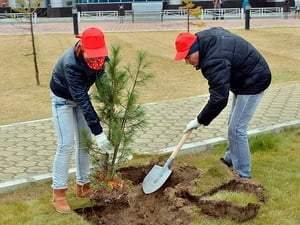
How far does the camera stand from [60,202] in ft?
14.0

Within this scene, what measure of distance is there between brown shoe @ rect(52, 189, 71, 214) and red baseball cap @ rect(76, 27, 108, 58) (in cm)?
129

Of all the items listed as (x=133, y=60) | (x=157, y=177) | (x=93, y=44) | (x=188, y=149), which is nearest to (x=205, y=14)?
(x=133, y=60)

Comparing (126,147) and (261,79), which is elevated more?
(261,79)

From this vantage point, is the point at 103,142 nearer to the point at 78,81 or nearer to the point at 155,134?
the point at 78,81

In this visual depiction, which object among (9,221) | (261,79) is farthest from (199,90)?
(9,221)

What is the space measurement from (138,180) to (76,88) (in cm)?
144

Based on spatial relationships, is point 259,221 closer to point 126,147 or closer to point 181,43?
point 126,147

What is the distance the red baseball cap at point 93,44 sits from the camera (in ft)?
12.0

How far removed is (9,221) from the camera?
4.16 m

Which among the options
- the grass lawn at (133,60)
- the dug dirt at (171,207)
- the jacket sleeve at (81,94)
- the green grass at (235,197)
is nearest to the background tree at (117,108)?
the jacket sleeve at (81,94)

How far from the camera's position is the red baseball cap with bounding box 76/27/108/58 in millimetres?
3666

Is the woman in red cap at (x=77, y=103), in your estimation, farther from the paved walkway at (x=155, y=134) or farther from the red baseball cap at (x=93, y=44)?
the paved walkway at (x=155, y=134)

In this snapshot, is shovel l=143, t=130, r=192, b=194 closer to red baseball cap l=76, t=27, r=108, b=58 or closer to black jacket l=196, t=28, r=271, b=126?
black jacket l=196, t=28, r=271, b=126

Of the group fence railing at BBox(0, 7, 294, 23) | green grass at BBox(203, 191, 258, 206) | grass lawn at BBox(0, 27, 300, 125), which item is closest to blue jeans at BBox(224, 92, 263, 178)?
green grass at BBox(203, 191, 258, 206)
